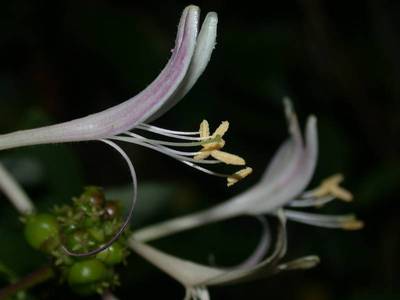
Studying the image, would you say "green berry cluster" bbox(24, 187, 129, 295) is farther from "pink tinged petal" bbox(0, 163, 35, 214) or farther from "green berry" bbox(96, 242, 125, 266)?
"pink tinged petal" bbox(0, 163, 35, 214)

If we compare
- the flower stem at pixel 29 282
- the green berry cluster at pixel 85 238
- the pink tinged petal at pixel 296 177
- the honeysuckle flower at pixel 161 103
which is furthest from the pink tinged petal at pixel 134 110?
the pink tinged petal at pixel 296 177

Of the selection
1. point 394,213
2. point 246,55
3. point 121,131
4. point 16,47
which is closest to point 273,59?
point 246,55

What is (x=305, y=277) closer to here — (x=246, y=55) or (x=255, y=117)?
(x=255, y=117)

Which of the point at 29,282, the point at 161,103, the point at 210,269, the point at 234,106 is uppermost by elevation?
the point at 234,106

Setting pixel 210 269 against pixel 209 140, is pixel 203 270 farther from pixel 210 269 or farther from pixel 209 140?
pixel 209 140

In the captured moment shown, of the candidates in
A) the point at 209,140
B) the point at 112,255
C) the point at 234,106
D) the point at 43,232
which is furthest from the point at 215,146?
the point at 234,106

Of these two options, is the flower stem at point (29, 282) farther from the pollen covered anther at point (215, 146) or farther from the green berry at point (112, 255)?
the pollen covered anther at point (215, 146)
